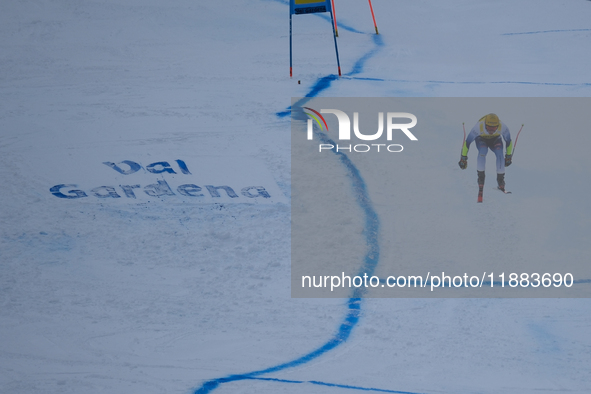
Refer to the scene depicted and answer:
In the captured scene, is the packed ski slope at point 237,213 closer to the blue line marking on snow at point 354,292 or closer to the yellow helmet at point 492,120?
the blue line marking on snow at point 354,292

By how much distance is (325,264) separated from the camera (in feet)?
14.4

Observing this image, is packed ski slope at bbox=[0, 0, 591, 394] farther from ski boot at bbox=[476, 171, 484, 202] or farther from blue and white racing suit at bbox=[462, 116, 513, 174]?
blue and white racing suit at bbox=[462, 116, 513, 174]

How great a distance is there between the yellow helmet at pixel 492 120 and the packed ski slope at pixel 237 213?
0.87 m

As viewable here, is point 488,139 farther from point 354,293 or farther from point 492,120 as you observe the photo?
point 354,293

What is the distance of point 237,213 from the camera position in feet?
16.3

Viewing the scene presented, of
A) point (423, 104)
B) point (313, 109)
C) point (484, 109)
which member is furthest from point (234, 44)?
point (484, 109)

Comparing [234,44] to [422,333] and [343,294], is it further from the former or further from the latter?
[422,333]

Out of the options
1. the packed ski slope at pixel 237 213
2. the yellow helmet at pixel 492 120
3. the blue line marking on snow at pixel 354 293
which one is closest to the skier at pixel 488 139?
the yellow helmet at pixel 492 120

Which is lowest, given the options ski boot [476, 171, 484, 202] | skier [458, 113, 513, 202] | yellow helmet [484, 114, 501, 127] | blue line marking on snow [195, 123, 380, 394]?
blue line marking on snow [195, 123, 380, 394]

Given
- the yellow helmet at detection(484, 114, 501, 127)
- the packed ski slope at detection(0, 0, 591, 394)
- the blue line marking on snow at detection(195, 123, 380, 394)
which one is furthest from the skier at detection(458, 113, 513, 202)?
the blue line marking on snow at detection(195, 123, 380, 394)

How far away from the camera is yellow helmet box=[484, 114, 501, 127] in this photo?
4297 millimetres

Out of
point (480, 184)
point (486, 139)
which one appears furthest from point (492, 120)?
point (480, 184)

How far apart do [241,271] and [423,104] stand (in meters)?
3.30

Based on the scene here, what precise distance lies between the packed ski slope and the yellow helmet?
873 mm
